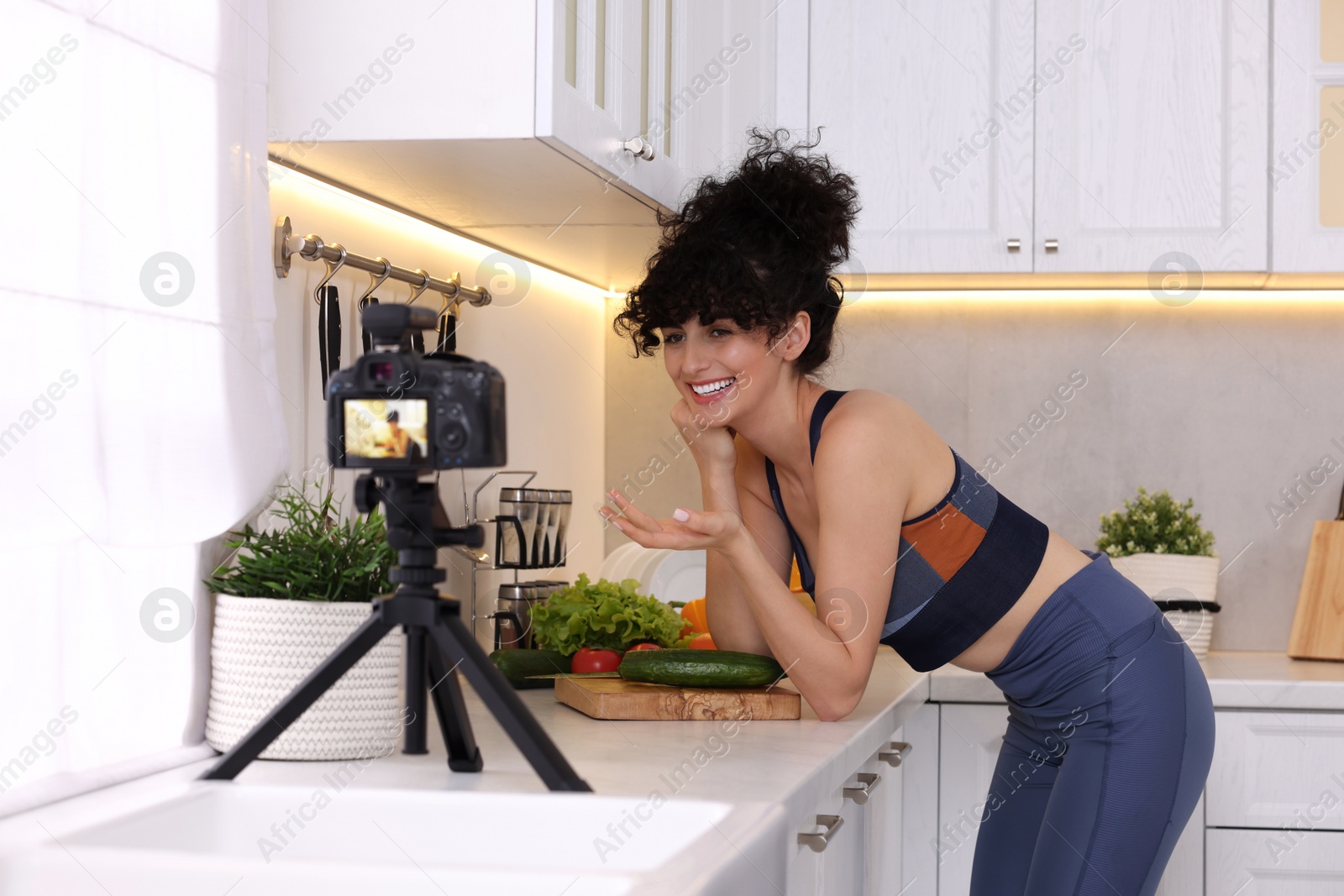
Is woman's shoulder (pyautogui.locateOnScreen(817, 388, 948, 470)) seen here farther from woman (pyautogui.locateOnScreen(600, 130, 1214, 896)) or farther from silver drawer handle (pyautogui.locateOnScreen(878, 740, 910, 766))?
silver drawer handle (pyautogui.locateOnScreen(878, 740, 910, 766))

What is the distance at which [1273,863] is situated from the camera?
6.37 feet

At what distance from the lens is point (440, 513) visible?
93 centimetres

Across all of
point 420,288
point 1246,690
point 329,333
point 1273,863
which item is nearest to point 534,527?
point 420,288

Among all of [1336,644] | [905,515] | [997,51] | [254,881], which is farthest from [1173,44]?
[254,881]

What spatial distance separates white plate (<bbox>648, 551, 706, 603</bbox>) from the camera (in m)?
2.34

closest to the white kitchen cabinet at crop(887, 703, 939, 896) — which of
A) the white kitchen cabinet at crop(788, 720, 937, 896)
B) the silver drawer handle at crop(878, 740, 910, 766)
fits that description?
the white kitchen cabinet at crop(788, 720, 937, 896)

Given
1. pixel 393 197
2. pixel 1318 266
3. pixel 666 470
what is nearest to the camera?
pixel 393 197

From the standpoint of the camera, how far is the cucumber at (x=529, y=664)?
5.28 ft

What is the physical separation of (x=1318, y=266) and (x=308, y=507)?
1.81 m

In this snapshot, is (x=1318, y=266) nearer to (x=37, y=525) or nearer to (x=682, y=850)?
(x=682, y=850)

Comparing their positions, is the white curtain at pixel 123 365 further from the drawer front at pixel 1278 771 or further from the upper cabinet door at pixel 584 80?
the drawer front at pixel 1278 771

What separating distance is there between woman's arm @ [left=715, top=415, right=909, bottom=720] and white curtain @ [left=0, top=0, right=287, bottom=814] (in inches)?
20.0

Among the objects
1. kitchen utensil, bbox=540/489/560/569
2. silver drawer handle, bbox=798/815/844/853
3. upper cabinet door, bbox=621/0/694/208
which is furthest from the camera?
kitchen utensil, bbox=540/489/560/569

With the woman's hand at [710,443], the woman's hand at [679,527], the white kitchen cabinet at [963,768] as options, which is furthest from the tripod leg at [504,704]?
the white kitchen cabinet at [963,768]
